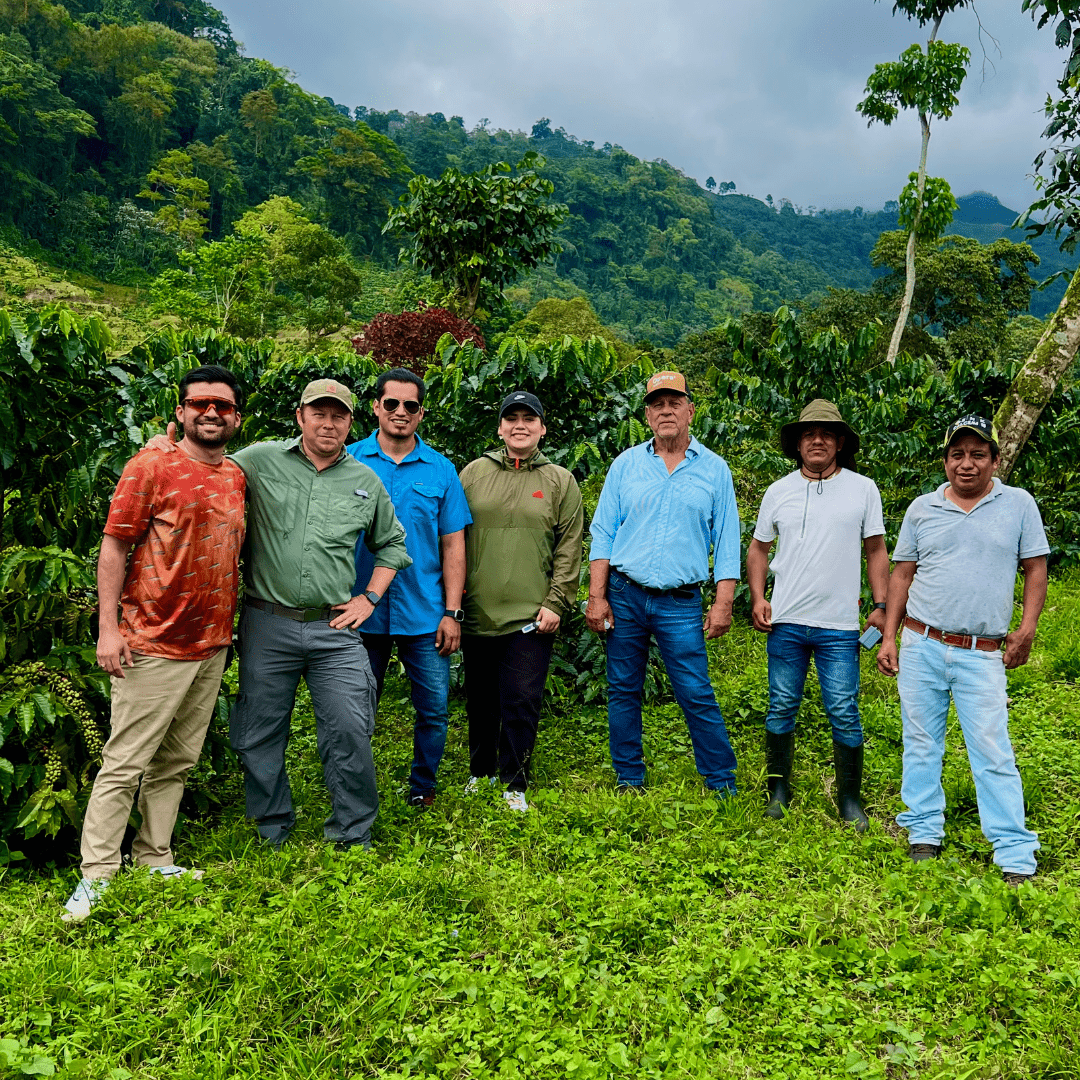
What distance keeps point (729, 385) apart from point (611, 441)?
1353 millimetres

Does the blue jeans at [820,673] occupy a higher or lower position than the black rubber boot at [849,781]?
higher

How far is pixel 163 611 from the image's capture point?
2814mm

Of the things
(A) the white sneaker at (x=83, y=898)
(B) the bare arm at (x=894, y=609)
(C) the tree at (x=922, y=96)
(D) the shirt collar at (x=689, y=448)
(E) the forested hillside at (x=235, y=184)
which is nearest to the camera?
(A) the white sneaker at (x=83, y=898)

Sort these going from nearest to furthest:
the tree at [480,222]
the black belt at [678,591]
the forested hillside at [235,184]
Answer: the black belt at [678,591] → the tree at [480,222] → the forested hillside at [235,184]

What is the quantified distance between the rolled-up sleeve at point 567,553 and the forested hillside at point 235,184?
20.3 metres

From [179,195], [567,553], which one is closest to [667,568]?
[567,553]

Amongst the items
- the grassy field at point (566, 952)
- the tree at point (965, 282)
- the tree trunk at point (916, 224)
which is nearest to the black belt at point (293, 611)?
the grassy field at point (566, 952)

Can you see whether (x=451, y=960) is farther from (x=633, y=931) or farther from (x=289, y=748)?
(x=289, y=748)

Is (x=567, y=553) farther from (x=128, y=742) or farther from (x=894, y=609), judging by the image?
(x=128, y=742)

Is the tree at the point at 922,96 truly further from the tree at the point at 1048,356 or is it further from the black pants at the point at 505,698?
the black pants at the point at 505,698

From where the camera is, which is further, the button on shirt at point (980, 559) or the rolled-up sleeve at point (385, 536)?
the rolled-up sleeve at point (385, 536)

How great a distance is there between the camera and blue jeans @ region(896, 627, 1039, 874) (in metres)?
3.09

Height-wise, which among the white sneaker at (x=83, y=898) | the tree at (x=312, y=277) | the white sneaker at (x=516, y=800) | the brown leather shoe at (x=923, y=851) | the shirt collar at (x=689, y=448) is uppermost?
the tree at (x=312, y=277)

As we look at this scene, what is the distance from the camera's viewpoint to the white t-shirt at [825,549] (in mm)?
3436
